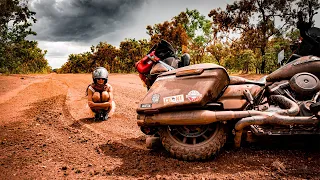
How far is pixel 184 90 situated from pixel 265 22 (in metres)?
19.7

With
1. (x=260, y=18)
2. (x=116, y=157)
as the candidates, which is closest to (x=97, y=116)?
(x=116, y=157)

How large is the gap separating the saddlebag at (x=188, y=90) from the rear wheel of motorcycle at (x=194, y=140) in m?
0.35

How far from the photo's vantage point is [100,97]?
20.7 ft

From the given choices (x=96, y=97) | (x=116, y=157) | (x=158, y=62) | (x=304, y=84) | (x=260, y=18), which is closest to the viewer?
(x=304, y=84)

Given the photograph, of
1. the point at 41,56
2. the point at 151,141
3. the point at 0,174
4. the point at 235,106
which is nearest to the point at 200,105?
the point at 235,106

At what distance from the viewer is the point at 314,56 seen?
3.61m

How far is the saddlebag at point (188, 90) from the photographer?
3.20 metres

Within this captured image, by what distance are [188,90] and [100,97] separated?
11.6ft

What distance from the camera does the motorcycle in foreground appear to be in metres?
3.10

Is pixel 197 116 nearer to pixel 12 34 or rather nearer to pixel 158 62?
pixel 158 62

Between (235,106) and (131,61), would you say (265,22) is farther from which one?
(131,61)

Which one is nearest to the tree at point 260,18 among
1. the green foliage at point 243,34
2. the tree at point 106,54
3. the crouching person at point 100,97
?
the green foliage at point 243,34

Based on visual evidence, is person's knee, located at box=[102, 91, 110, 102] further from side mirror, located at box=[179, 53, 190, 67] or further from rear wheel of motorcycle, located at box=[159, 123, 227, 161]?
rear wheel of motorcycle, located at box=[159, 123, 227, 161]

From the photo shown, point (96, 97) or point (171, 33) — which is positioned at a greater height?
point (171, 33)
